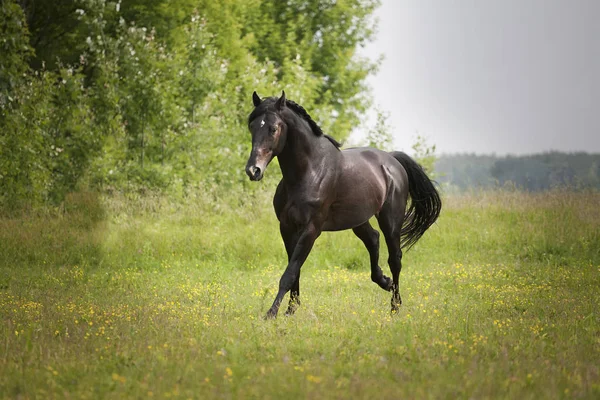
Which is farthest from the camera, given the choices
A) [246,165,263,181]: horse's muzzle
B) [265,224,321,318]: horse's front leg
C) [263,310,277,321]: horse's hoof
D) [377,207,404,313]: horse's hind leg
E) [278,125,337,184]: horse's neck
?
[377,207,404,313]: horse's hind leg

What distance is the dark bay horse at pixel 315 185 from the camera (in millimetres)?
8297

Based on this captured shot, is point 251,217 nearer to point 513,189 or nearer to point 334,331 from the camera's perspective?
point 513,189

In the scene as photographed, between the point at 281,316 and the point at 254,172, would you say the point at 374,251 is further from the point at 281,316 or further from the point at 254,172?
the point at 254,172

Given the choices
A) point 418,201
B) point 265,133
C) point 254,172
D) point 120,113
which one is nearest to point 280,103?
point 265,133

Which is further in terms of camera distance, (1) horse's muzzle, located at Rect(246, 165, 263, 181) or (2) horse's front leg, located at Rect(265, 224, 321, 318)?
(2) horse's front leg, located at Rect(265, 224, 321, 318)

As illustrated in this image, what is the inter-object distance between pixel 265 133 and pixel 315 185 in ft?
3.31

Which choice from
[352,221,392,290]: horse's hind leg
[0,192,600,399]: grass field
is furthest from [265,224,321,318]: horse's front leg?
[352,221,392,290]: horse's hind leg

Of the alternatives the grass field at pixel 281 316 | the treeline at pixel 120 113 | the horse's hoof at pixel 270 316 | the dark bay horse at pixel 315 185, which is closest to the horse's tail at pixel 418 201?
the dark bay horse at pixel 315 185

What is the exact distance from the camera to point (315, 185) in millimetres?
8742

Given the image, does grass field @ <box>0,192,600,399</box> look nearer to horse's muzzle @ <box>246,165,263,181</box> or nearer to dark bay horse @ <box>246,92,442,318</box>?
dark bay horse @ <box>246,92,442,318</box>

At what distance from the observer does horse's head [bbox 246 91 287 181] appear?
7.94 metres

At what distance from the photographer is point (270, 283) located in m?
11.8

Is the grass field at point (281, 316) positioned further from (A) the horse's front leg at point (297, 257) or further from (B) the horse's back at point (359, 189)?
(B) the horse's back at point (359, 189)

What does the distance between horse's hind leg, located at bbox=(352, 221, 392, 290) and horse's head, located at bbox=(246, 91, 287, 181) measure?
2176 millimetres
